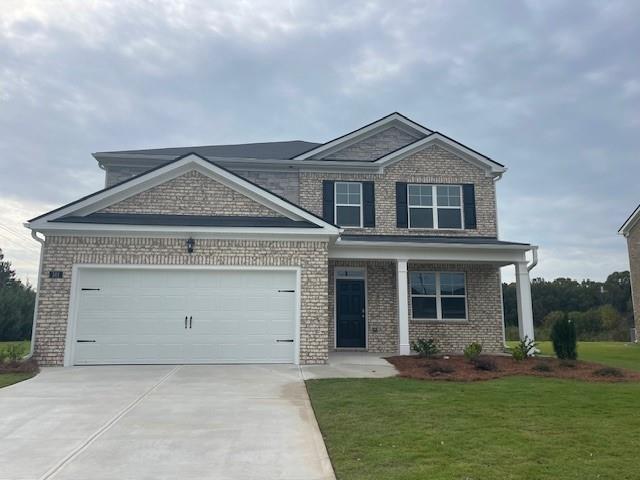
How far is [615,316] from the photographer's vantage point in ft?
123

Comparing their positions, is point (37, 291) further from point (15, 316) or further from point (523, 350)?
point (15, 316)

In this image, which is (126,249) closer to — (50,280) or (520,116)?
(50,280)

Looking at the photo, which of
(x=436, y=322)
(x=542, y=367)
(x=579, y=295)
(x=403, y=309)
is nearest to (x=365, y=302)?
(x=403, y=309)

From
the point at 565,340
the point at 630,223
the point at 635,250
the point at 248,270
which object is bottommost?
the point at 565,340

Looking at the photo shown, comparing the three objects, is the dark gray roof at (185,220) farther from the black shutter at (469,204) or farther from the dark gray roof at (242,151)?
the black shutter at (469,204)

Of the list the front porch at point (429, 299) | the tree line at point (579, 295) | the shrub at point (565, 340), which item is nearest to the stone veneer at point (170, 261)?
the front porch at point (429, 299)

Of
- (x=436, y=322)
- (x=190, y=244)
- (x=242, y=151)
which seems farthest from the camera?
(x=242, y=151)

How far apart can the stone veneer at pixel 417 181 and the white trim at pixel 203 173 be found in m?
3.33

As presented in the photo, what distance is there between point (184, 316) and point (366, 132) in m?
9.39

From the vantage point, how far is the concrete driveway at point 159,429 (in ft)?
14.1

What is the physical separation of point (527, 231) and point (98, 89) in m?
24.2

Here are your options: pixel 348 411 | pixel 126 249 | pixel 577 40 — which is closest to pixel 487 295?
pixel 577 40

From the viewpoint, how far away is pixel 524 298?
523 inches

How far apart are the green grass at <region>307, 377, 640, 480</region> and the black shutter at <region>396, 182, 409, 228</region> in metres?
7.30
